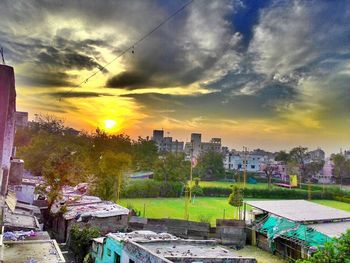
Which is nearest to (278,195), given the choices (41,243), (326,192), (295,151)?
(326,192)

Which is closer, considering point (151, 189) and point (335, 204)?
point (151, 189)

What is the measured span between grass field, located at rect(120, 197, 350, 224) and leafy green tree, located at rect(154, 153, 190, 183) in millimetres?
4696

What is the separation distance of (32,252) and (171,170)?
124ft

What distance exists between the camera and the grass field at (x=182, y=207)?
34566 millimetres

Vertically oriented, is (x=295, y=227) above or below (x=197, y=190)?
below

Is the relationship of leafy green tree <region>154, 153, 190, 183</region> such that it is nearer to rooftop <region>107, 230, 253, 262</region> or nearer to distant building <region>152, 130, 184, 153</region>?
rooftop <region>107, 230, 253, 262</region>

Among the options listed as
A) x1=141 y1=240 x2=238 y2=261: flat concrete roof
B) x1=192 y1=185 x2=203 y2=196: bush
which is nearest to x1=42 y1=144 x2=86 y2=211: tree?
x1=141 y1=240 x2=238 y2=261: flat concrete roof

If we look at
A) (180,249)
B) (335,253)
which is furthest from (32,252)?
(335,253)

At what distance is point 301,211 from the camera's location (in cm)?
2386

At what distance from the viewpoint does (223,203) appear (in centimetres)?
4478

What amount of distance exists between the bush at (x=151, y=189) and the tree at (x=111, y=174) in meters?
7.01

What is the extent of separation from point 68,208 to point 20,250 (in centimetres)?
1002

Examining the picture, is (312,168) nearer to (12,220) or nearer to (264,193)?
(264,193)

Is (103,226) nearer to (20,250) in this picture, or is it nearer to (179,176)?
(20,250)
